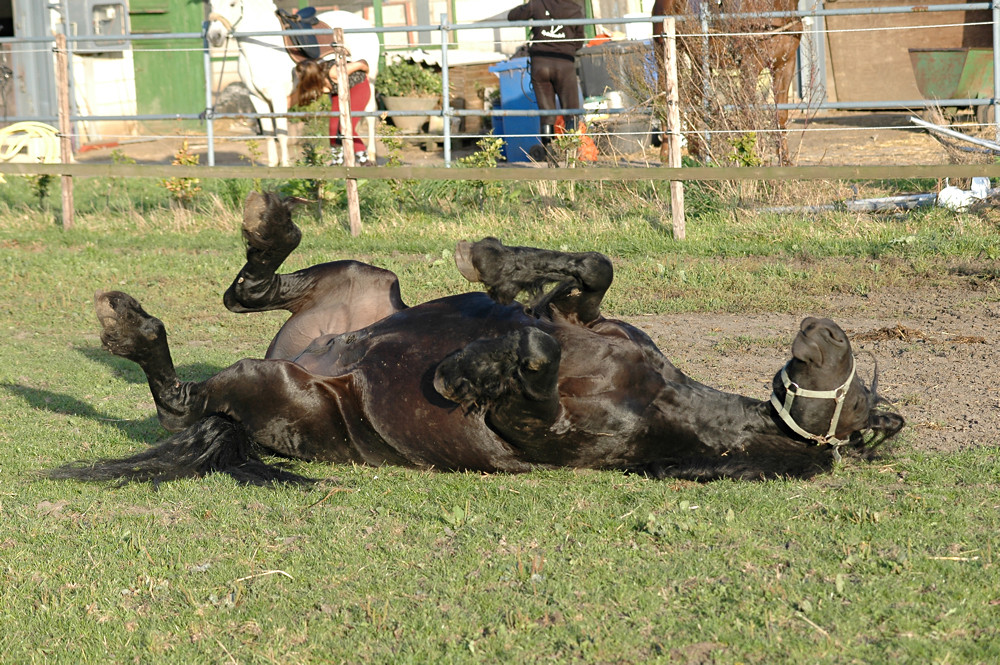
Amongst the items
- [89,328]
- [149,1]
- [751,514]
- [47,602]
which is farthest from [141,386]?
[149,1]

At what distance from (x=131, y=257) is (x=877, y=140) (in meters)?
9.78

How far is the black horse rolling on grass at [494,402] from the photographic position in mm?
3852

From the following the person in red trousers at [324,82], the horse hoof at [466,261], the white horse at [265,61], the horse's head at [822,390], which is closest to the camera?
the horse's head at [822,390]

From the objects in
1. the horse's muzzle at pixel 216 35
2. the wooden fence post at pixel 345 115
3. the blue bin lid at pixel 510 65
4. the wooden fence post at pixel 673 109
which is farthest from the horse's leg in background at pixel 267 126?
the wooden fence post at pixel 673 109

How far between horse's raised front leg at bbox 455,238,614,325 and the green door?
18603mm

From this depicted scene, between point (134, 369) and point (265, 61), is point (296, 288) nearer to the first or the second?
point (134, 369)

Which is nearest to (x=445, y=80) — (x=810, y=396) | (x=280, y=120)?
(x=280, y=120)

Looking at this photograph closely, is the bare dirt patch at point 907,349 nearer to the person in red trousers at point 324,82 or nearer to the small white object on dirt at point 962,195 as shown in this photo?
the small white object on dirt at point 962,195

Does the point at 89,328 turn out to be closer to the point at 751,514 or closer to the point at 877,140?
the point at 751,514

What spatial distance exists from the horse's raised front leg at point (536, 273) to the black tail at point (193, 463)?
1.11m

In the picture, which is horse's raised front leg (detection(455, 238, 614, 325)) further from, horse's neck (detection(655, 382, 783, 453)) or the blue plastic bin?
the blue plastic bin

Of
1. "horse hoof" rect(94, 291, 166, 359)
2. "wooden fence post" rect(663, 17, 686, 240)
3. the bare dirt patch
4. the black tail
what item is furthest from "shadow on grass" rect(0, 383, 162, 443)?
"wooden fence post" rect(663, 17, 686, 240)

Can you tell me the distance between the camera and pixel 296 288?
16.6 feet

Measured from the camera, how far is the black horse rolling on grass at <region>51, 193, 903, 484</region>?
3852 mm
